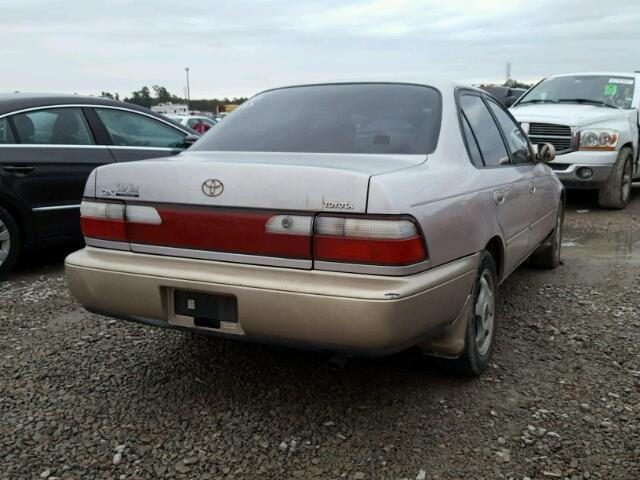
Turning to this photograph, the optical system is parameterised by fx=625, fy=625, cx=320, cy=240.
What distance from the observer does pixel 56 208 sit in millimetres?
5078

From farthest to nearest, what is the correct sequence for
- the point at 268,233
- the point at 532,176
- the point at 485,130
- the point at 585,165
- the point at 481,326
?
the point at 585,165, the point at 532,176, the point at 485,130, the point at 481,326, the point at 268,233

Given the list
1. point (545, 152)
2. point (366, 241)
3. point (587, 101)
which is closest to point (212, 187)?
point (366, 241)

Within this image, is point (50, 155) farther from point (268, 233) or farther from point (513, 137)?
point (513, 137)

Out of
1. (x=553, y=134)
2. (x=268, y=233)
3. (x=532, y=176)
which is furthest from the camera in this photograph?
(x=553, y=134)

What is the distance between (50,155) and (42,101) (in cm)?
46

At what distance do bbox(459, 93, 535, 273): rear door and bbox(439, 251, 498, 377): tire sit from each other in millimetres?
283

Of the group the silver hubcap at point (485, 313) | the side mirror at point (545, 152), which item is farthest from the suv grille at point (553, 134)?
the silver hubcap at point (485, 313)

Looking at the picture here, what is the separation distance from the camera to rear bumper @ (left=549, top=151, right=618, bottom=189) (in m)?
7.80

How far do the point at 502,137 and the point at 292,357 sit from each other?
73.2 inches

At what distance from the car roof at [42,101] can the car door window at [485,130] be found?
3382mm

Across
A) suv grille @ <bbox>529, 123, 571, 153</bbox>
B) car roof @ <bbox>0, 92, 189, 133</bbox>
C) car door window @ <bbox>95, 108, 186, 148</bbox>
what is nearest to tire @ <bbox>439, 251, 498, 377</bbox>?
car door window @ <bbox>95, 108, 186, 148</bbox>

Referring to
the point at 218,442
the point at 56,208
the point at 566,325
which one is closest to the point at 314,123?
the point at 218,442

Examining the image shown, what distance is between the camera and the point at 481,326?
3.13 m

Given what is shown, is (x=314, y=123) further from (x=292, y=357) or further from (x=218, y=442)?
(x=218, y=442)
